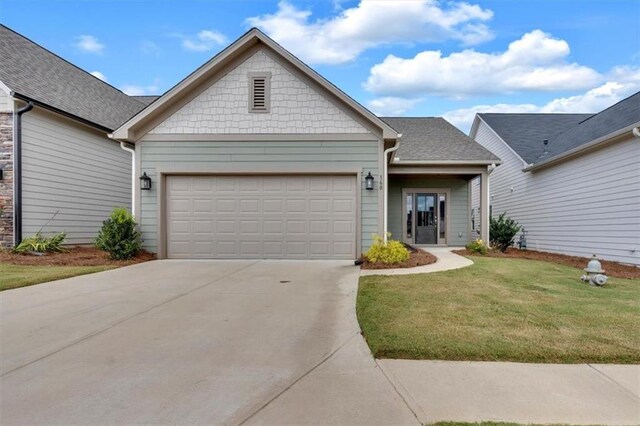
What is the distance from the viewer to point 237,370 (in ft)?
11.1

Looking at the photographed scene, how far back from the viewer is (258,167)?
1039cm

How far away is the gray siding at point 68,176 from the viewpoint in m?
11.5

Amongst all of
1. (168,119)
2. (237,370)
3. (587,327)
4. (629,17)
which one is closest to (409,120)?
(629,17)

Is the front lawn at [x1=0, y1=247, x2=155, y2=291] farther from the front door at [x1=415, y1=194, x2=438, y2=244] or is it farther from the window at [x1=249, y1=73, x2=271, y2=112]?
the front door at [x1=415, y1=194, x2=438, y2=244]

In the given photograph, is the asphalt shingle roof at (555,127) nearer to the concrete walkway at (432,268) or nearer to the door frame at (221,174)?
the concrete walkway at (432,268)

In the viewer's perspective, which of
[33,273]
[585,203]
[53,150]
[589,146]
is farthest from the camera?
[53,150]

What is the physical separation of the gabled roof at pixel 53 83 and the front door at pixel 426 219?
12.1 meters

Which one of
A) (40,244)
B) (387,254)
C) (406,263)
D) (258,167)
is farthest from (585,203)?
(40,244)

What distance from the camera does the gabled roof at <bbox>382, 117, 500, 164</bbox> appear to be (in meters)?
13.2

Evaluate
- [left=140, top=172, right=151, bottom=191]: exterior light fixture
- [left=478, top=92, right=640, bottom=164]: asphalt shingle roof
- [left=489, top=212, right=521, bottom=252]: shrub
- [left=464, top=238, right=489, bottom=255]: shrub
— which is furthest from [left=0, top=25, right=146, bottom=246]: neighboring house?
[left=478, top=92, right=640, bottom=164]: asphalt shingle roof

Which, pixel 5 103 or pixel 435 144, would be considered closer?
pixel 5 103

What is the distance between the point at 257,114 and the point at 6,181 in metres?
7.40

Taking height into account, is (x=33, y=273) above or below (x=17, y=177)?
below

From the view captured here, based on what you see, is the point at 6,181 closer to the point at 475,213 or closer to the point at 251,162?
the point at 251,162
